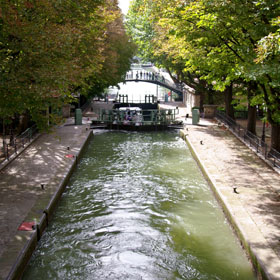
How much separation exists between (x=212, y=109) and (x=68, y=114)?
14258 millimetres

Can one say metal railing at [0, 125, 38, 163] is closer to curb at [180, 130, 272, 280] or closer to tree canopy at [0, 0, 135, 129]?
tree canopy at [0, 0, 135, 129]

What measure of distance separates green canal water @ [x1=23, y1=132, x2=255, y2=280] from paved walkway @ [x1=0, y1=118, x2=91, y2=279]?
719mm

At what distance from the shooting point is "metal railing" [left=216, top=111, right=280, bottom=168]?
61.4ft

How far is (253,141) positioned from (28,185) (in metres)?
13.2

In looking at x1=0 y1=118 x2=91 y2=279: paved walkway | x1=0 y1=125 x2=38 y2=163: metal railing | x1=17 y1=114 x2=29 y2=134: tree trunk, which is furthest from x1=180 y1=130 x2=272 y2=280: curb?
x1=17 y1=114 x2=29 y2=134: tree trunk

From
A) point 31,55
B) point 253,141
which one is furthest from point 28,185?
point 253,141

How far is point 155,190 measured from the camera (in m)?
16.7

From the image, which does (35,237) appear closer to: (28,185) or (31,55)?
(28,185)

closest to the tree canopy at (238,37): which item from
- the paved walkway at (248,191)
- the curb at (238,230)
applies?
the paved walkway at (248,191)

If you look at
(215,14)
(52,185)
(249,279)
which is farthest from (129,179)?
(249,279)

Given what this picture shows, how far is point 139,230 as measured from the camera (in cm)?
1252

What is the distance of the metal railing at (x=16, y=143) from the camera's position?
1914 cm

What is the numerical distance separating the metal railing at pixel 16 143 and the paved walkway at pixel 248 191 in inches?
388

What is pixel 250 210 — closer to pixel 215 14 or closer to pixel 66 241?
pixel 66 241
